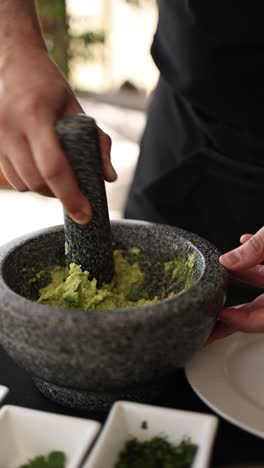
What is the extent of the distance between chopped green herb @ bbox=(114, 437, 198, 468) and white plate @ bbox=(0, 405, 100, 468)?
50mm

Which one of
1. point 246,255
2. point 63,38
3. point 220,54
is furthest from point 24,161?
point 63,38

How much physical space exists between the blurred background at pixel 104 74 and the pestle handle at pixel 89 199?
4.06 ft

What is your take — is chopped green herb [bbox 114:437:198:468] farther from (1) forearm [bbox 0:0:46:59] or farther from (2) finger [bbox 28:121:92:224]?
(1) forearm [bbox 0:0:46:59]

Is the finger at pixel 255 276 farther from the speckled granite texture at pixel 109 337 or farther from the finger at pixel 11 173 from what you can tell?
the finger at pixel 11 173

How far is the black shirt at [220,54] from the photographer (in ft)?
4.05

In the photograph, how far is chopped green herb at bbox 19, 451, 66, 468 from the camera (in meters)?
0.68

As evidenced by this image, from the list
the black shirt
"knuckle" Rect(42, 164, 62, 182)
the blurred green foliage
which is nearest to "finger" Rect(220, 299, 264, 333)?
"knuckle" Rect(42, 164, 62, 182)

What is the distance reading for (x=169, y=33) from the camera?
1346 millimetres

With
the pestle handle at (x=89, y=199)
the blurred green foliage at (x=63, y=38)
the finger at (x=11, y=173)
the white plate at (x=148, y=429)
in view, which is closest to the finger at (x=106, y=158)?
the pestle handle at (x=89, y=199)

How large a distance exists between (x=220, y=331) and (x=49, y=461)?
14.8 inches

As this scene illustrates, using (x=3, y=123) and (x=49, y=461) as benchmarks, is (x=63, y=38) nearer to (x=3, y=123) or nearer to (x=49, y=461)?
(x=3, y=123)

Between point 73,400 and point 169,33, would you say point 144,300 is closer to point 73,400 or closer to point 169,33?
point 73,400

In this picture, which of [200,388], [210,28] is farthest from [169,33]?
[200,388]

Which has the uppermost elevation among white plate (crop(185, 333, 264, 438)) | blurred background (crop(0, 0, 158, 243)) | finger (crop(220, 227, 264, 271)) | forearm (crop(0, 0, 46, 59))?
forearm (crop(0, 0, 46, 59))
